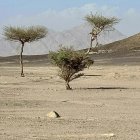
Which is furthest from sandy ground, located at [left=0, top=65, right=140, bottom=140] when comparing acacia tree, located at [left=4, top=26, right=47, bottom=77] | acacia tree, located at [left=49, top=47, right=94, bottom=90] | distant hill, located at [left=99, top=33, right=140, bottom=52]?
distant hill, located at [left=99, top=33, right=140, bottom=52]

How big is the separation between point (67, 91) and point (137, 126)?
50.7ft

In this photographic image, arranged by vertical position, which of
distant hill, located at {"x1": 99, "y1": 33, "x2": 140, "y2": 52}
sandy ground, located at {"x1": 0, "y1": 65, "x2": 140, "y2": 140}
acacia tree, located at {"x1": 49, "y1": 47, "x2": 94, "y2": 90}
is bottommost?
sandy ground, located at {"x1": 0, "y1": 65, "x2": 140, "y2": 140}

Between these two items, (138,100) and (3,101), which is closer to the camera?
(3,101)

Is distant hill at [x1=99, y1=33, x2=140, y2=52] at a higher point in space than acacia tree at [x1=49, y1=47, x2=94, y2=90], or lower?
higher

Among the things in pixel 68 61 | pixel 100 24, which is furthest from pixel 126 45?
pixel 68 61

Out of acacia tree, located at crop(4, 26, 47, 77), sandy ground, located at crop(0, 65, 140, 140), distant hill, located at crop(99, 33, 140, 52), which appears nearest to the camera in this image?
sandy ground, located at crop(0, 65, 140, 140)

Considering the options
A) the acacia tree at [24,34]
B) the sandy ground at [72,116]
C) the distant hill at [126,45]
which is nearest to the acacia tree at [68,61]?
the sandy ground at [72,116]

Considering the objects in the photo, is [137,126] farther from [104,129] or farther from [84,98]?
[84,98]

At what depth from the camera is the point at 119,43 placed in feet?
398

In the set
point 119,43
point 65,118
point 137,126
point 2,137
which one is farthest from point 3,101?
point 119,43

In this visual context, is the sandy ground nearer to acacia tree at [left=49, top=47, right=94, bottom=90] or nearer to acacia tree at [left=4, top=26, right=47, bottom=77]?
acacia tree at [left=49, top=47, right=94, bottom=90]

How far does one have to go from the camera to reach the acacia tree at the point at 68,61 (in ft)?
107

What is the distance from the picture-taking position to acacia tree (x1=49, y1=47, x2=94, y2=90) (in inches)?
1284

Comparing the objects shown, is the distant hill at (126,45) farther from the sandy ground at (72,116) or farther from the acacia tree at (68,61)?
the sandy ground at (72,116)
